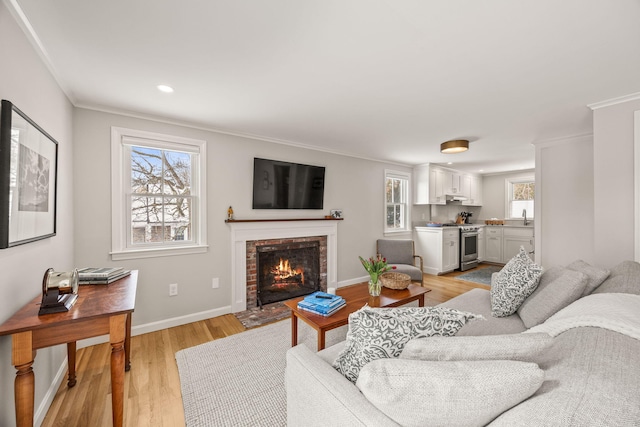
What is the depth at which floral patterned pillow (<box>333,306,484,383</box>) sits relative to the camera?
996 mm

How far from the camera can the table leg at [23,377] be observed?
1.22 metres

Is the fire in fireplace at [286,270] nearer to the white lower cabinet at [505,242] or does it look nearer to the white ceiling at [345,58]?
the white ceiling at [345,58]

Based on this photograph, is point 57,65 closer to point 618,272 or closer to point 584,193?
point 618,272

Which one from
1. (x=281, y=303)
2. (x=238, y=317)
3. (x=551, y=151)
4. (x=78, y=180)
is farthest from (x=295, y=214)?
(x=551, y=151)

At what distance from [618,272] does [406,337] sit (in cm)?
190

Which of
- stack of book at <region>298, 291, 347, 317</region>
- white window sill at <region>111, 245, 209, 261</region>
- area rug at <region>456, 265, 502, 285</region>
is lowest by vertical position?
area rug at <region>456, 265, 502, 285</region>

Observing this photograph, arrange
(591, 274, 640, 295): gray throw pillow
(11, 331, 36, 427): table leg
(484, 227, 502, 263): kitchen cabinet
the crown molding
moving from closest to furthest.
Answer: (11, 331, 36, 427): table leg < (591, 274, 640, 295): gray throw pillow < the crown molding < (484, 227, 502, 263): kitchen cabinet

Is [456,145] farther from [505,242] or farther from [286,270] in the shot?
Answer: [505,242]

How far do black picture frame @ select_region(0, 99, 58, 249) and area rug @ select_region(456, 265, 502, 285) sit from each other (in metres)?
5.69

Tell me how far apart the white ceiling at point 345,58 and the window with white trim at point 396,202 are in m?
2.31

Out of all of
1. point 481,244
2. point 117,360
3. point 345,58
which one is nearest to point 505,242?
point 481,244

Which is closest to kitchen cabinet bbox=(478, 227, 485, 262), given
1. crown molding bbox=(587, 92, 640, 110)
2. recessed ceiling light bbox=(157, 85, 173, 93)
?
crown molding bbox=(587, 92, 640, 110)

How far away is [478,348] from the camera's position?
2.93ft

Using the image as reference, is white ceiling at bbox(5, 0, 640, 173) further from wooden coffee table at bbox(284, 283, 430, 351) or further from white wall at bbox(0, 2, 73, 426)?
wooden coffee table at bbox(284, 283, 430, 351)
